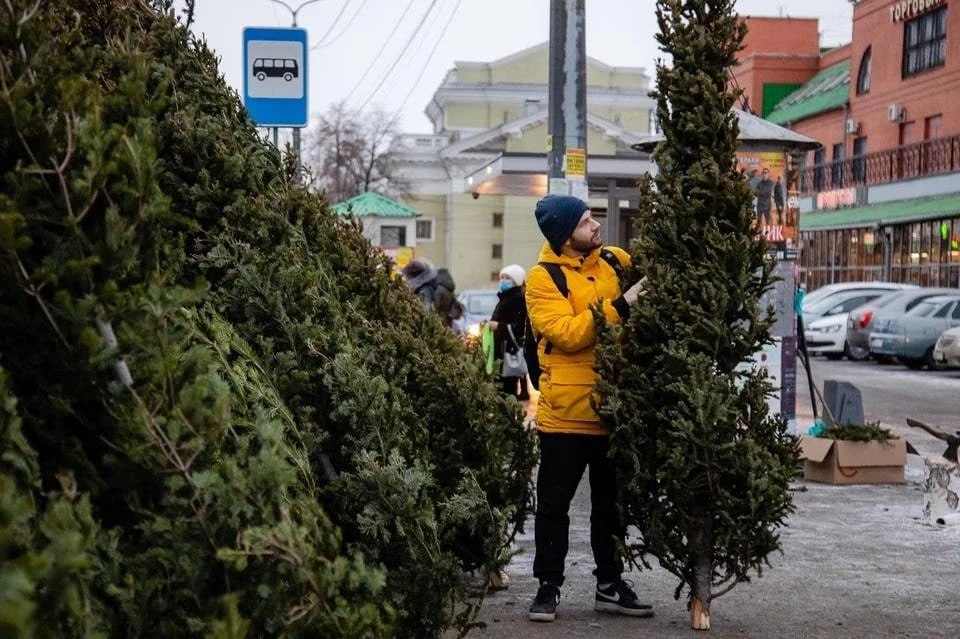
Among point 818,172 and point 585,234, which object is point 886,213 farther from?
point 585,234

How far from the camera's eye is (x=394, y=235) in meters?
47.8

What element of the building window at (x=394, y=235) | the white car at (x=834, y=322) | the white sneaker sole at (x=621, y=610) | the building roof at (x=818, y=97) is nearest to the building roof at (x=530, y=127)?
the building roof at (x=818, y=97)

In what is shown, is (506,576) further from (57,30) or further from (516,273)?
(516,273)

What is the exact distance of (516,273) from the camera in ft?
48.8

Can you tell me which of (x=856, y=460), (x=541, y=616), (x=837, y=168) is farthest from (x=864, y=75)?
(x=541, y=616)

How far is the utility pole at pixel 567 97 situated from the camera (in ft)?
42.8

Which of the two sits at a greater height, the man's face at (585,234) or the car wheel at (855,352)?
the man's face at (585,234)

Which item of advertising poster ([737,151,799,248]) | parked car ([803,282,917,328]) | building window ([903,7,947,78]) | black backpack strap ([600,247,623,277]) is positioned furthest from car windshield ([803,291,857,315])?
black backpack strap ([600,247,623,277])

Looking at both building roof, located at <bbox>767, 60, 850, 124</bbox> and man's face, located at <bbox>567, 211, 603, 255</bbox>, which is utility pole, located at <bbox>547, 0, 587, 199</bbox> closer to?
man's face, located at <bbox>567, 211, 603, 255</bbox>

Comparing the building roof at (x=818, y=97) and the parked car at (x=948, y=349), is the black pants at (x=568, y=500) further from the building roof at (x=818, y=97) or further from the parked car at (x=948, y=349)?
the building roof at (x=818, y=97)

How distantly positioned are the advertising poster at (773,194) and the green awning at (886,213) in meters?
29.1

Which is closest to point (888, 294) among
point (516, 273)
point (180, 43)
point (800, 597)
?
point (516, 273)

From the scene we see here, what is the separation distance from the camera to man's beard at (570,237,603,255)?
6.48 metres

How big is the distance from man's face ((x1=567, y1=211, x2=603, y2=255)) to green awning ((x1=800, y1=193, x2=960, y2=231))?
118 feet
